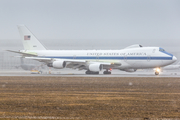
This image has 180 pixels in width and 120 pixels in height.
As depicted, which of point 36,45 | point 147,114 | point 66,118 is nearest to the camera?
point 66,118

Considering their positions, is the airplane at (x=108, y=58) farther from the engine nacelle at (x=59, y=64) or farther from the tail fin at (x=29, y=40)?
the tail fin at (x=29, y=40)

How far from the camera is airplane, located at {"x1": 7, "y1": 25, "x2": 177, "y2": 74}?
48.1 meters

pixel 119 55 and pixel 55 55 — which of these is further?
pixel 55 55

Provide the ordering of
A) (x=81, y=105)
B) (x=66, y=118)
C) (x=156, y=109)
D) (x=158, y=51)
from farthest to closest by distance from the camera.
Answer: (x=158, y=51)
(x=81, y=105)
(x=156, y=109)
(x=66, y=118)

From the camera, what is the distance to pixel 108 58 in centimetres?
5066

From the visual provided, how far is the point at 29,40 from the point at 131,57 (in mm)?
19341

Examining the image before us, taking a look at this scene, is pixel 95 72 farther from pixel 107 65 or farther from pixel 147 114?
pixel 147 114

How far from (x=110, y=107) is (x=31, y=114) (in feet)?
12.2

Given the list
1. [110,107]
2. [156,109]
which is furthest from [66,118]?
[156,109]

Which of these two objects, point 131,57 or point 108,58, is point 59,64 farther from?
point 131,57

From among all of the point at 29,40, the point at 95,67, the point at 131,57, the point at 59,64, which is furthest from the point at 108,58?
the point at 29,40

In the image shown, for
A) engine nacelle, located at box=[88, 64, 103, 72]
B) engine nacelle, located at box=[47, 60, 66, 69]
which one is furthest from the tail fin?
engine nacelle, located at box=[88, 64, 103, 72]

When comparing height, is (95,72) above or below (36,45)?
below

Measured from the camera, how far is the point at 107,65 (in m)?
50.4
